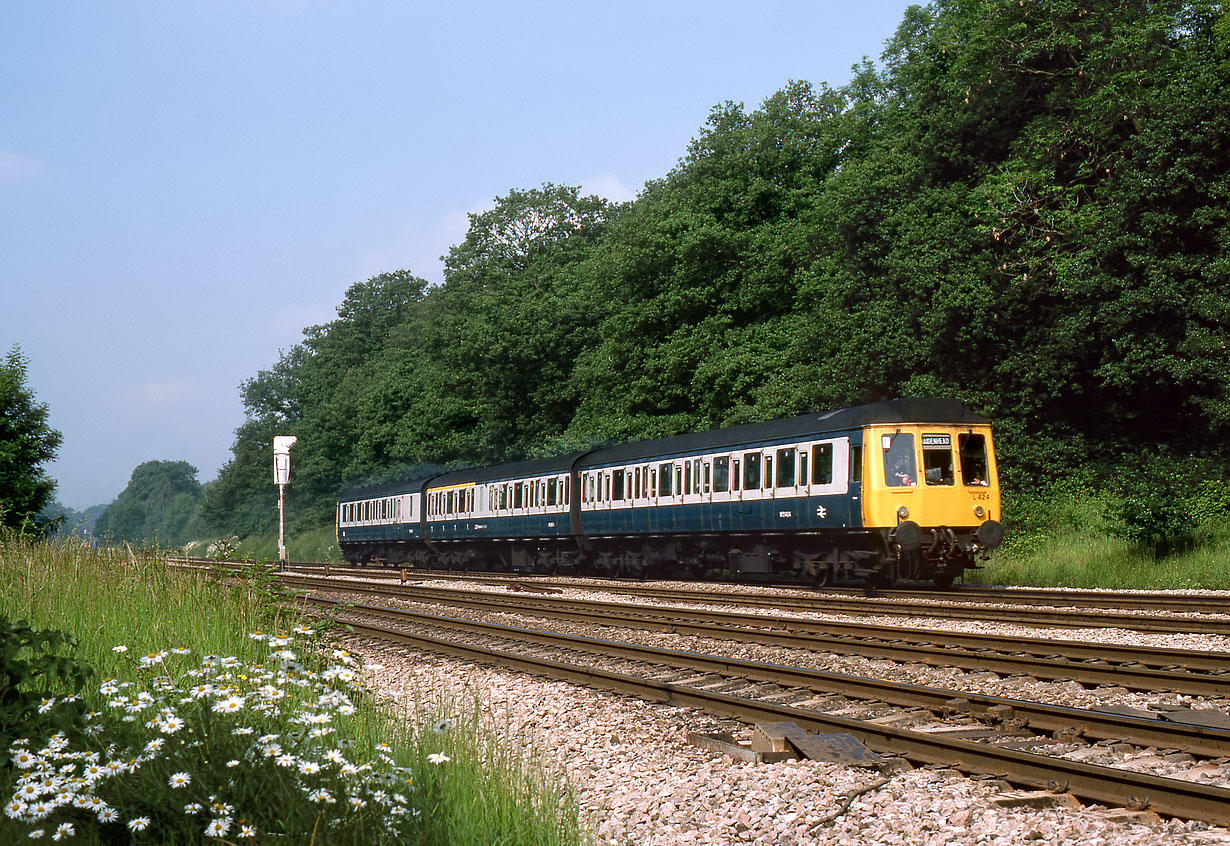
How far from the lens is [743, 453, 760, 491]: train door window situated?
2200 centimetres

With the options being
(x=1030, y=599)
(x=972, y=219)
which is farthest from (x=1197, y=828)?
(x=972, y=219)

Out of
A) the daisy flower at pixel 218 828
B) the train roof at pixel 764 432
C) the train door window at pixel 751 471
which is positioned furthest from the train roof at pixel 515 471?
the daisy flower at pixel 218 828

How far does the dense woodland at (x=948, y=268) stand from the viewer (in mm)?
24391

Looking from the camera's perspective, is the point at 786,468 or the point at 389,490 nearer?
the point at 786,468

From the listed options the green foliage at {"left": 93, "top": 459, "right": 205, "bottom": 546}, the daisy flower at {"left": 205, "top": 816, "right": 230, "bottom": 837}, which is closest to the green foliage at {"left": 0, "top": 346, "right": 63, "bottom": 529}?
the daisy flower at {"left": 205, "top": 816, "right": 230, "bottom": 837}

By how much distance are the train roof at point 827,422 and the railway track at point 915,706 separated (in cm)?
842

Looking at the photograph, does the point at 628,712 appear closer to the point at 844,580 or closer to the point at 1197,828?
the point at 1197,828

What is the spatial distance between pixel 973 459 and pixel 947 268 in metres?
10.7

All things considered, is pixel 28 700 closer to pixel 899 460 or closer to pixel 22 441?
pixel 899 460

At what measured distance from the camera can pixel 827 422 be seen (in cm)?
2038

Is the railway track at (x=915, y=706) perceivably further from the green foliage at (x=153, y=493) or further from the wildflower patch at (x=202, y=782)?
the green foliage at (x=153, y=493)

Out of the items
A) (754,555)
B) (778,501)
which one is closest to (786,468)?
(778,501)

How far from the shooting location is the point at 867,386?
31062 mm

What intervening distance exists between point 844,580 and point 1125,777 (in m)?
16.9
